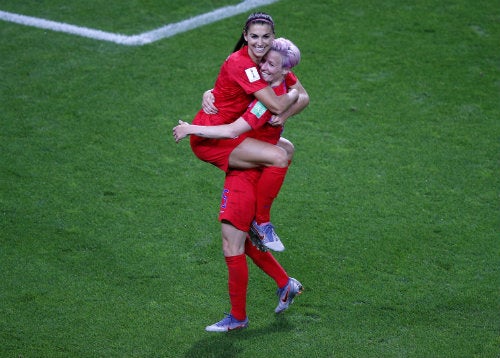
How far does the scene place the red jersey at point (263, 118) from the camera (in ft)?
17.0

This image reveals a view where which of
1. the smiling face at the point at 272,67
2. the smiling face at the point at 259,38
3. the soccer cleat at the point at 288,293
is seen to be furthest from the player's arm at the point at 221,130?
the soccer cleat at the point at 288,293

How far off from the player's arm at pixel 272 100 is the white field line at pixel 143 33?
4.08 meters

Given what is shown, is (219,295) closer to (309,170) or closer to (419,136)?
(309,170)

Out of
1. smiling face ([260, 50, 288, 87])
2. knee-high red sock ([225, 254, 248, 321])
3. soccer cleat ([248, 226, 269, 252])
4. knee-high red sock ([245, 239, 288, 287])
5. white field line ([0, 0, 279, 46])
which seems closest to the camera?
smiling face ([260, 50, 288, 87])

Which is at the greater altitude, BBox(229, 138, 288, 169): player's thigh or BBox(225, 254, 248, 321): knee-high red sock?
BBox(229, 138, 288, 169): player's thigh

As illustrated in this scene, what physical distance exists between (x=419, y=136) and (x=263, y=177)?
2.74 metres

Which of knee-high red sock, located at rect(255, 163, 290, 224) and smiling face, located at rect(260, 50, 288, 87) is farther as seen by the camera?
knee-high red sock, located at rect(255, 163, 290, 224)

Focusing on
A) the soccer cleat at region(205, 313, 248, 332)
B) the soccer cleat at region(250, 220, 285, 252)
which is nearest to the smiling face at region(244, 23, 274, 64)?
the soccer cleat at region(250, 220, 285, 252)

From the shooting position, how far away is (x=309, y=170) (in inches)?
286

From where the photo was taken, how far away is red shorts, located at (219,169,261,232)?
5352 mm

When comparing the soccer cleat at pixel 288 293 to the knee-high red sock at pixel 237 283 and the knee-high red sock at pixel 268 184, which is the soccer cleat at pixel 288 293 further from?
the knee-high red sock at pixel 268 184

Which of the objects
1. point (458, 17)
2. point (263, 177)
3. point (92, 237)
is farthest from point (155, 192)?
point (458, 17)

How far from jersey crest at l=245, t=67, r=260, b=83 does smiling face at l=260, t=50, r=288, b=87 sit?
7cm

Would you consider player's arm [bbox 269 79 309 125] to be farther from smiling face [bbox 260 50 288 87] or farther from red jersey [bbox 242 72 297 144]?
smiling face [bbox 260 50 288 87]
